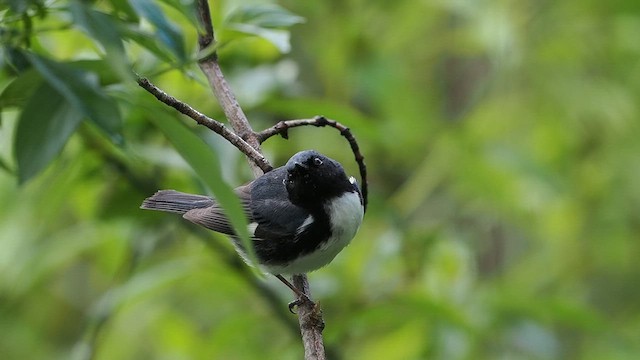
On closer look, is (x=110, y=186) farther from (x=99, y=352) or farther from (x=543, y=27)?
(x=543, y=27)

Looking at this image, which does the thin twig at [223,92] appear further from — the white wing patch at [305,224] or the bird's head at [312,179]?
the white wing patch at [305,224]

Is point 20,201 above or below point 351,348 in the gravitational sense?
below

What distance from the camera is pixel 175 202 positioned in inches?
118

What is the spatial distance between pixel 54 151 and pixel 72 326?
4449 millimetres

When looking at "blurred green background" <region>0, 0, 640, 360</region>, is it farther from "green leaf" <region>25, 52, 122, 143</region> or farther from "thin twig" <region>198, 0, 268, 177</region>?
"green leaf" <region>25, 52, 122, 143</region>

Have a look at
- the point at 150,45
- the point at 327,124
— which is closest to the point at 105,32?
the point at 150,45

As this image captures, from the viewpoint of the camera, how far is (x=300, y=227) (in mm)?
2973

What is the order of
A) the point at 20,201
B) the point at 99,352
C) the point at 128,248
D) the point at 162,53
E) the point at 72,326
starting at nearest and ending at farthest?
1. the point at 162,53
2. the point at 20,201
3. the point at 128,248
4. the point at 99,352
5. the point at 72,326

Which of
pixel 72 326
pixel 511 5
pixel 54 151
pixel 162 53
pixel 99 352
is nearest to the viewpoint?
pixel 54 151

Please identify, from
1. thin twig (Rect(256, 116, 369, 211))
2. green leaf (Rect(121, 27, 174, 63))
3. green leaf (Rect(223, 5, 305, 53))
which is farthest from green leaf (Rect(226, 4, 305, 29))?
green leaf (Rect(121, 27, 174, 63))

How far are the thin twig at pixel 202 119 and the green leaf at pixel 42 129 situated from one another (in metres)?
0.47

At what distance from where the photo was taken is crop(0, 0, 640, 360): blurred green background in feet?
10.2

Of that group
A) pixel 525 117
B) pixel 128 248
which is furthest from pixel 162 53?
pixel 525 117

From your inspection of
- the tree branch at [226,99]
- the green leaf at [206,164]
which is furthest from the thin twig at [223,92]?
the green leaf at [206,164]
